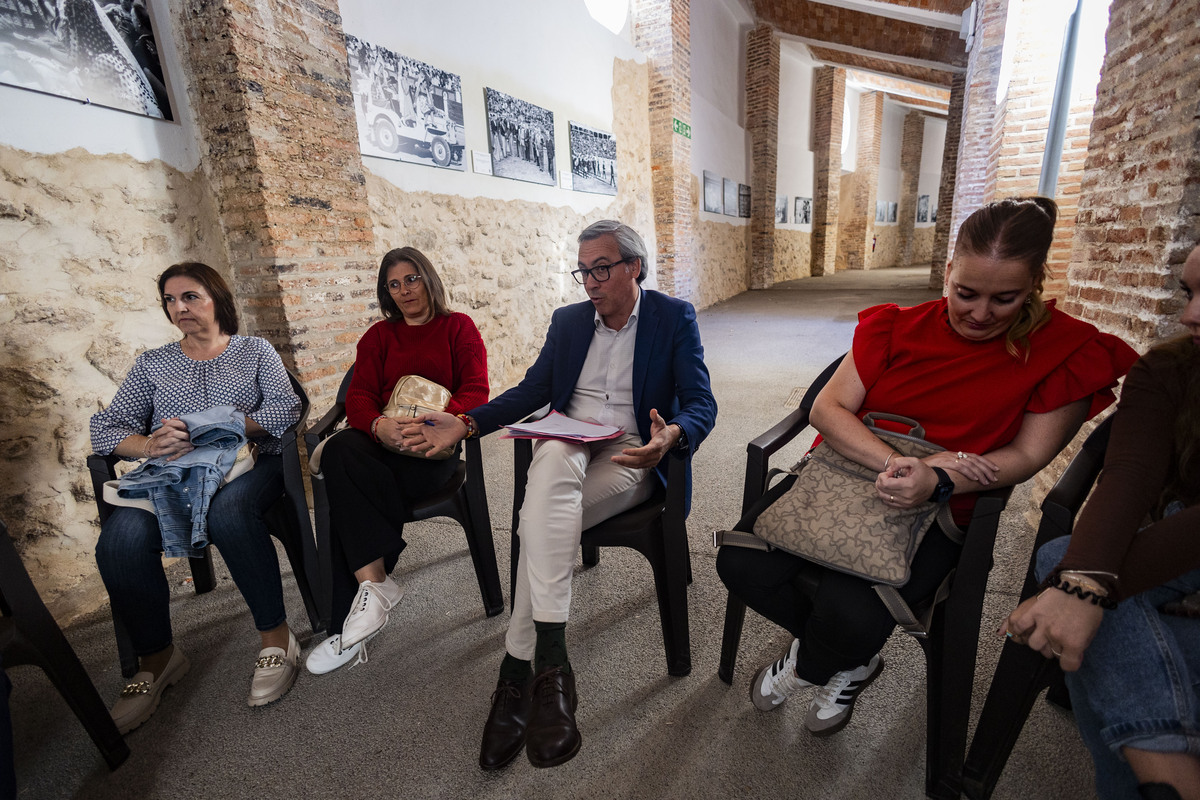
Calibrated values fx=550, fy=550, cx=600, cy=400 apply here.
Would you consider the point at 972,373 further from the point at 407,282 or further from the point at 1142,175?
Answer: the point at 407,282

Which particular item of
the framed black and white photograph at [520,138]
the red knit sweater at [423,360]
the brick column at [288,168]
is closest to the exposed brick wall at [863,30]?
the framed black and white photograph at [520,138]

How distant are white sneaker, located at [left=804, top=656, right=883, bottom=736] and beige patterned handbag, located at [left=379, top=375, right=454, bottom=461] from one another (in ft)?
4.27

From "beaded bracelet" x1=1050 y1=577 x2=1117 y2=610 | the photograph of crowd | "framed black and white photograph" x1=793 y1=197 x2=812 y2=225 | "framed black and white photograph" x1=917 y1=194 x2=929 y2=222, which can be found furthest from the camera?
"framed black and white photograph" x1=917 y1=194 x2=929 y2=222

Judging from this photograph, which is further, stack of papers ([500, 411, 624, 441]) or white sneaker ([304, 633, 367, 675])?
white sneaker ([304, 633, 367, 675])

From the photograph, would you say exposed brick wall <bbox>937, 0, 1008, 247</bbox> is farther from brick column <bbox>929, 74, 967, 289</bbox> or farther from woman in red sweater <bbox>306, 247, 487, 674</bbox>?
woman in red sweater <bbox>306, 247, 487, 674</bbox>

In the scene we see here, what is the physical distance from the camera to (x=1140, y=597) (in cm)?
98

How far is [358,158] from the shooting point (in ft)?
9.88

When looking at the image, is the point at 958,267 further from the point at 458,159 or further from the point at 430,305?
the point at 458,159

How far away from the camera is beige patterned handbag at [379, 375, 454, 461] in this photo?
183 cm

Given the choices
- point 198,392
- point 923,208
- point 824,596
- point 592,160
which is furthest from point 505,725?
point 923,208

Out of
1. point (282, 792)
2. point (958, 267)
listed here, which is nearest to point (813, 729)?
point (958, 267)

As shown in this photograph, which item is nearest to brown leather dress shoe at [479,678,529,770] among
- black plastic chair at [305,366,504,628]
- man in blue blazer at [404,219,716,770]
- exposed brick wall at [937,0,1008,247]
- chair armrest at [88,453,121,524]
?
man in blue blazer at [404,219,716,770]

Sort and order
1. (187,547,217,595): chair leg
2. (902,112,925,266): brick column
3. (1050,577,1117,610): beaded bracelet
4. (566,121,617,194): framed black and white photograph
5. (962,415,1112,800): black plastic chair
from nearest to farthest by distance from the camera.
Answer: (1050,577,1117,610): beaded bracelet < (962,415,1112,800): black plastic chair < (187,547,217,595): chair leg < (566,121,617,194): framed black and white photograph < (902,112,925,266): brick column

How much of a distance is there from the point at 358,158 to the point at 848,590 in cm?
313
